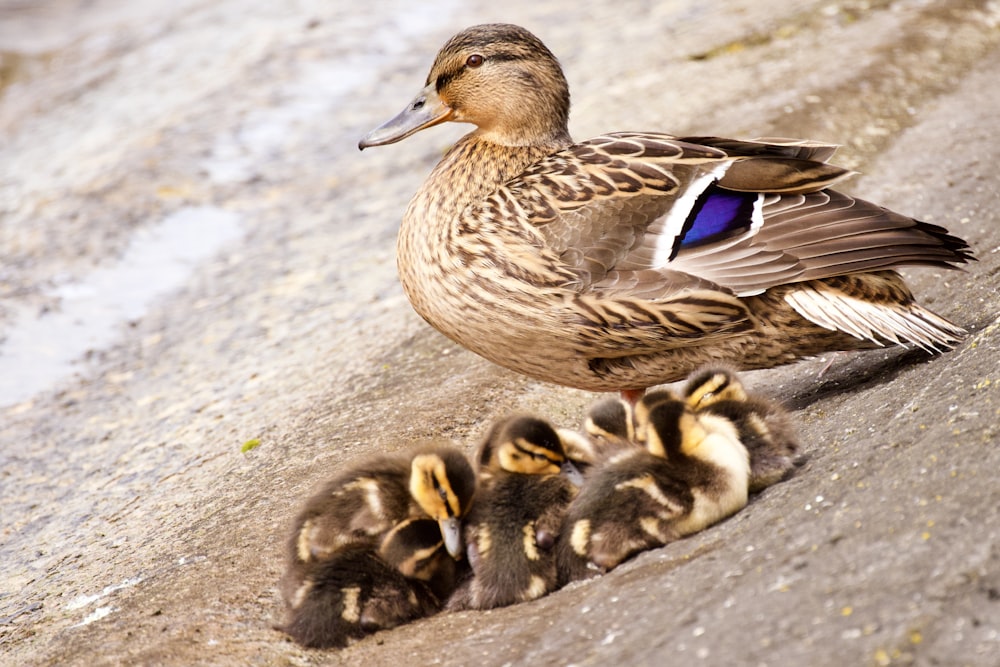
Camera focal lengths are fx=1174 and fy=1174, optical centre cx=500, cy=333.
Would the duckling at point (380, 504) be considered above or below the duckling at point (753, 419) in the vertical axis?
below

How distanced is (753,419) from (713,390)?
8.8 inches

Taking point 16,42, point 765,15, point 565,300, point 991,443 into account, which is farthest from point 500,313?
point 16,42

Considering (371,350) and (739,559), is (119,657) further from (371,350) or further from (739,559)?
(371,350)

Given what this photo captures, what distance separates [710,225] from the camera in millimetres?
4406

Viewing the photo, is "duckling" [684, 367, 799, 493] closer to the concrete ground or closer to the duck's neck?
the concrete ground

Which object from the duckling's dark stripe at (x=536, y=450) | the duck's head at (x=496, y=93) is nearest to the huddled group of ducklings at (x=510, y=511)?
the duckling's dark stripe at (x=536, y=450)

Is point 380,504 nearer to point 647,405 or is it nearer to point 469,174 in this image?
point 647,405

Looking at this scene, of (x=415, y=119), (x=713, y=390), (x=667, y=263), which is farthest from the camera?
(x=415, y=119)

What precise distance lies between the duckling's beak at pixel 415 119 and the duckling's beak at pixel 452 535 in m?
2.01

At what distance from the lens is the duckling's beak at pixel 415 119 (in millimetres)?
5086

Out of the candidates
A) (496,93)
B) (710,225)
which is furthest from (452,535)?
(496,93)

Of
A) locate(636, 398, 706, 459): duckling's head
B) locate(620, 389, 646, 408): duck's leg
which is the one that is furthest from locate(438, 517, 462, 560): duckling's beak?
locate(620, 389, 646, 408): duck's leg

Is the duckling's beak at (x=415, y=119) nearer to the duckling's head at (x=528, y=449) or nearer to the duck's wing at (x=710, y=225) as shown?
the duck's wing at (x=710, y=225)

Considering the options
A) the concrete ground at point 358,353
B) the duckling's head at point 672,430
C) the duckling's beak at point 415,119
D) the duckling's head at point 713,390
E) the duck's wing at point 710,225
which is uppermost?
the duckling's beak at point 415,119
